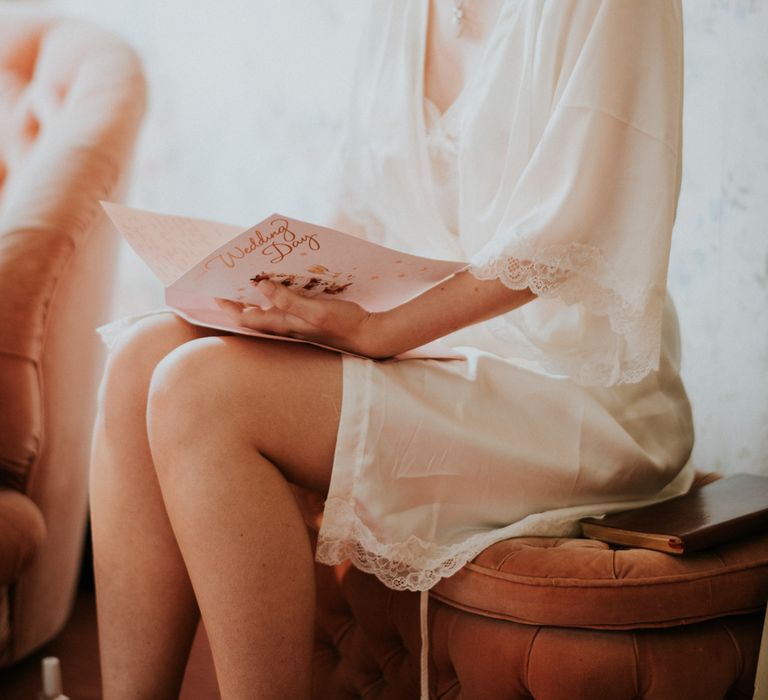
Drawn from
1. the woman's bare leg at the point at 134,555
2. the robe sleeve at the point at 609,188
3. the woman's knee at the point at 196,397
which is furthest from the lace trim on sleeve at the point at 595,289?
the woman's bare leg at the point at 134,555

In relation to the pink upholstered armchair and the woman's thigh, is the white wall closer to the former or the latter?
the pink upholstered armchair

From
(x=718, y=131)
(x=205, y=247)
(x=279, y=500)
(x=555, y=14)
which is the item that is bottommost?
(x=279, y=500)

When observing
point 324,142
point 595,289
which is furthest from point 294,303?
point 324,142

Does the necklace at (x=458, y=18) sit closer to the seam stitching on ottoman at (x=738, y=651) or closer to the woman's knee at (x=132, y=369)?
the woman's knee at (x=132, y=369)

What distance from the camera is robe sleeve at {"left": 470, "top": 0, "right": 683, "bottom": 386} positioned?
863mm

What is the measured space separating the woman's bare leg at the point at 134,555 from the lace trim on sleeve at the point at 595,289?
1.22ft

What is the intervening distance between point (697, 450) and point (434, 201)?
0.71 m

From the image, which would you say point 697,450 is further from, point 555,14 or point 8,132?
point 8,132

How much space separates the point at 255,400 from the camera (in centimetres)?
81

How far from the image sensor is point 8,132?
4.94ft

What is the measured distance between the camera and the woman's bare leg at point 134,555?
914 millimetres

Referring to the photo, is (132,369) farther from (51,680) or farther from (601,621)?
(601,621)

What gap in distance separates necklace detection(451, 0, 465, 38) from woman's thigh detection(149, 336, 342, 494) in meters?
0.56

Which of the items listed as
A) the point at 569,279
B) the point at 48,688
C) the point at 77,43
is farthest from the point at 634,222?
the point at 77,43
